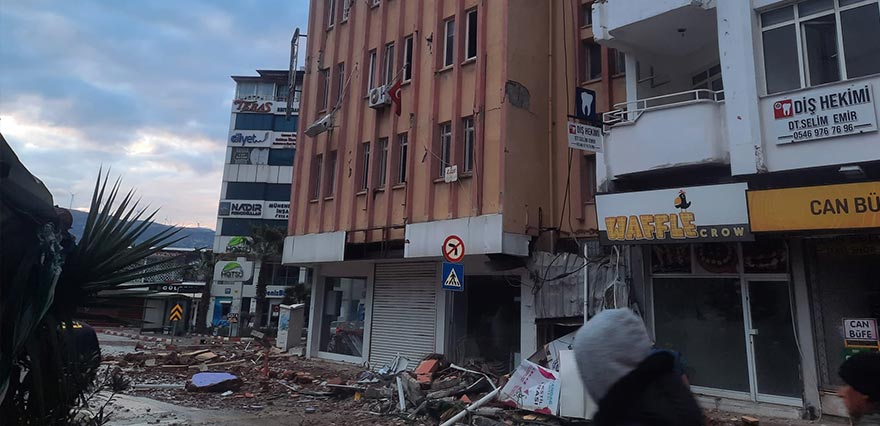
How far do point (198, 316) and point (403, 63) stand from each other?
30270 millimetres

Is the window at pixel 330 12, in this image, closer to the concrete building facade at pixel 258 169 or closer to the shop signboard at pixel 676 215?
the shop signboard at pixel 676 215

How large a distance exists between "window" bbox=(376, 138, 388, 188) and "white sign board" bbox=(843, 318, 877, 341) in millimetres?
12434

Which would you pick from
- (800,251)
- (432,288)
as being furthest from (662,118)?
(432,288)

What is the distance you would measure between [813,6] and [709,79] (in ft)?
10.6

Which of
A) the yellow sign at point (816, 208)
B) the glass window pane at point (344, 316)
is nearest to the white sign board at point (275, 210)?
the glass window pane at point (344, 316)

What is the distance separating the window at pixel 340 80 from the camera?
66.9ft

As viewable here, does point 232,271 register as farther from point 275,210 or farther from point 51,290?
point 51,290

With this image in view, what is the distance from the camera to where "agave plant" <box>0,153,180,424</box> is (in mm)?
4793

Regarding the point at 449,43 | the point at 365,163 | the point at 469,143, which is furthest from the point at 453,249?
the point at 365,163

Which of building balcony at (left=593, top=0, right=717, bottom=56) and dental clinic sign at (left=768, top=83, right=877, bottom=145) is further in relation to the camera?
building balcony at (left=593, top=0, right=717, bottom=56)

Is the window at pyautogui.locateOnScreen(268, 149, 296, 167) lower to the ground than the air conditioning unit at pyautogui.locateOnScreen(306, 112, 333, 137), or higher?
higher

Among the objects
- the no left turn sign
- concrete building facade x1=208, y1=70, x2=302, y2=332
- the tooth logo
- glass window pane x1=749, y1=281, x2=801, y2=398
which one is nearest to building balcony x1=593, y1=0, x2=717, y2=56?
the tooth logo

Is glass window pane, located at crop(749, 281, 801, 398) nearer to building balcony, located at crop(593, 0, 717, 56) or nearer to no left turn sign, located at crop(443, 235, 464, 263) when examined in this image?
building balcony, located at crop(593, 0, 717, 56)

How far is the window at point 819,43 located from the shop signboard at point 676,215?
2209 millimetres
